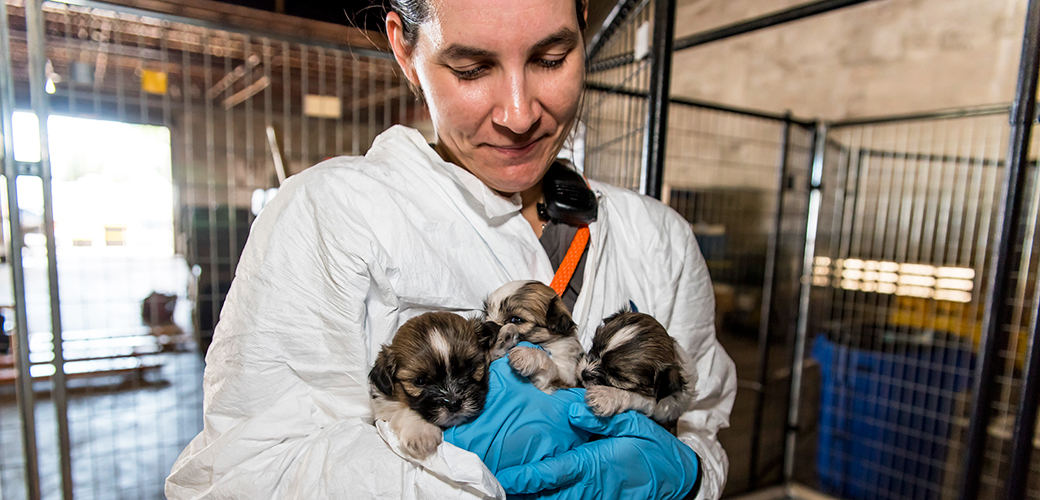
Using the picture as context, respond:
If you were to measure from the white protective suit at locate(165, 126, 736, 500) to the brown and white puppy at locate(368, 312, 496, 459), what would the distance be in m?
0.06

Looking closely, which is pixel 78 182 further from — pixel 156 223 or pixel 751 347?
pixel 751 347

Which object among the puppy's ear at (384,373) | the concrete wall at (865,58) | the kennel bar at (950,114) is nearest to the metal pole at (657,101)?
the puppy's ear at (384,373)

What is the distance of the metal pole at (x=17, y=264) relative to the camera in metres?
2.47

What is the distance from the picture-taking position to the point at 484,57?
1.16 meters

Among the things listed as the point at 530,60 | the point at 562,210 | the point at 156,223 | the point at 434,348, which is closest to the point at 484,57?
the point at 530,60

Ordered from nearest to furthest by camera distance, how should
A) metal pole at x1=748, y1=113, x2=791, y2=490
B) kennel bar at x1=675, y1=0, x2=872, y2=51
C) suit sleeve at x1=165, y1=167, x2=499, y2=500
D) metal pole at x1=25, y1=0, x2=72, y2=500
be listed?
1. suit sleeve at x1=165, y1=167, x2=499, y2=500
2. kennel bar at x1=675, y1=0, x2=872, y2=51
3. metal pole at x1=25, y1=0, x2=72, y2=500
4. metal pole at x1=748, y1=113, x2=791, y2=490

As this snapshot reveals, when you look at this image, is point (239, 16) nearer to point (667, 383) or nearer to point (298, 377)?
point (298, 377)

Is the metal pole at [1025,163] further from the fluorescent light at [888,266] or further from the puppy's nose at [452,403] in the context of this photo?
the fluorescent light at [888,266]

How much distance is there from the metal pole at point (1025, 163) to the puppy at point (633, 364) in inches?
60.7

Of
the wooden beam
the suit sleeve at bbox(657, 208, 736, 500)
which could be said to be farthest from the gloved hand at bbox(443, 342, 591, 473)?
the wooden beam

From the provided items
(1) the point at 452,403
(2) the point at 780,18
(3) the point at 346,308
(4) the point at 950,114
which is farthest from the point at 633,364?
(4) the point at 950,114

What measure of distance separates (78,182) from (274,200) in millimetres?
3032

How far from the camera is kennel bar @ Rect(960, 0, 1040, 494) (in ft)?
5.60

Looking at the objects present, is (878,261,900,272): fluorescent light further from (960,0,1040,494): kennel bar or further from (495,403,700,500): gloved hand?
(495,403,700,500): gloved hand
